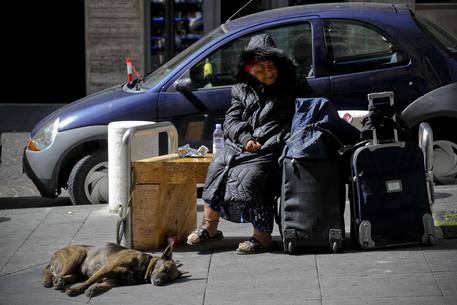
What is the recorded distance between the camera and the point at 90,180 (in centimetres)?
966

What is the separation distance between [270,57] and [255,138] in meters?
0.58

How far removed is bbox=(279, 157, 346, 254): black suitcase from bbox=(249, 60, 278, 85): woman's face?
0.68 meters

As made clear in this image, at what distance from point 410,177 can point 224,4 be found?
30.4 ft

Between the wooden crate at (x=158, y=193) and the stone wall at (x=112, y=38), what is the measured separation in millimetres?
7841

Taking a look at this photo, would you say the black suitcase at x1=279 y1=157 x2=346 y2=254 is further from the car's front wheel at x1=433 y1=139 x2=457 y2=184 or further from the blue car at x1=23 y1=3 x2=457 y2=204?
the car's front wheel at x1=433 y1=139 x2=457 y2=184

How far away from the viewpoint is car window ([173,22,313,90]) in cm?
972

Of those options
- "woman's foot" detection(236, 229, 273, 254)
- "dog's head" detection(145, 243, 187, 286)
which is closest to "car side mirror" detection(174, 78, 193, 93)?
"woman's foot" detection(236, 229, 273, 254)

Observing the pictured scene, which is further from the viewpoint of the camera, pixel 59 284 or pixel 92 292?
pixel 59 284

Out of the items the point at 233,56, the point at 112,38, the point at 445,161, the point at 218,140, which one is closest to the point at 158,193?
the point at 218,140

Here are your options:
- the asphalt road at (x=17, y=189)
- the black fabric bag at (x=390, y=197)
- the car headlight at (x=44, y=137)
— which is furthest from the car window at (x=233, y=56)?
the black fabric bag at (x=390, y=197)

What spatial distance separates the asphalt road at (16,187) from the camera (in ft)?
34.4

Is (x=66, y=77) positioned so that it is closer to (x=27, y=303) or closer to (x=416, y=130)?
(x=416, y=130)

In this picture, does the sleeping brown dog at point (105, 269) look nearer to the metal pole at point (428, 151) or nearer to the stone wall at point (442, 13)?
the metal pole at point (428, 151)

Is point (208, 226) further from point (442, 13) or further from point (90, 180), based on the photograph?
point (442, 13)
